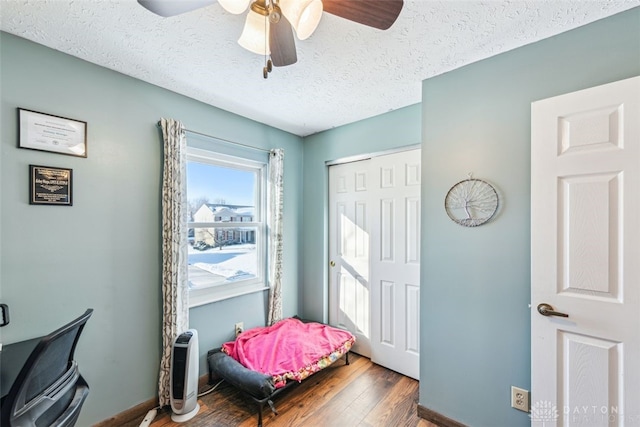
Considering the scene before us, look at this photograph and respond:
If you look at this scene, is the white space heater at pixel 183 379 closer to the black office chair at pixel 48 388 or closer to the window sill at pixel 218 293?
the window sill at pixel 218 293

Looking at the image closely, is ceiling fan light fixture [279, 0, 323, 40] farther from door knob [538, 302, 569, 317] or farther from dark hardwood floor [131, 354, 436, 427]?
dark hardwood floor [131, 354, 436, 427]

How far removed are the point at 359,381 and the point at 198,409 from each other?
128cm

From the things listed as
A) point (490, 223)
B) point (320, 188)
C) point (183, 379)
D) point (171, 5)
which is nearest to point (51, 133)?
point (171, 5)

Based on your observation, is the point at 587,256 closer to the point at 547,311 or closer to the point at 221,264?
the point at 547,311

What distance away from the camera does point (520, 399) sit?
4.86 ft

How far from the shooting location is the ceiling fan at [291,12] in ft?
2.99

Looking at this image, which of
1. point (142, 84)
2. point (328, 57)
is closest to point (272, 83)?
point (328, 57)

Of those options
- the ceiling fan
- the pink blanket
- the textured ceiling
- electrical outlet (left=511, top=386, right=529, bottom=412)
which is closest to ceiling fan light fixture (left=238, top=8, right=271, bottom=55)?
the ceiling fan

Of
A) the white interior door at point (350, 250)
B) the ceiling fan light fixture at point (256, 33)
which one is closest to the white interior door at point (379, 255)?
the white interior door at point (350, 250)

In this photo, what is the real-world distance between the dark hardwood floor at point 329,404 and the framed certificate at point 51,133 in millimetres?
1841

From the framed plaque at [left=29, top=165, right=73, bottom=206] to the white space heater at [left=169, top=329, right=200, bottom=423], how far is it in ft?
3.85

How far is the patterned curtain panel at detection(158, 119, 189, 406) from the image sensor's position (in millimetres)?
1902

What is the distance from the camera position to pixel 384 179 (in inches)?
98.6

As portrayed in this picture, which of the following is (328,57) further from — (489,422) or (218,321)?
(489,422)
